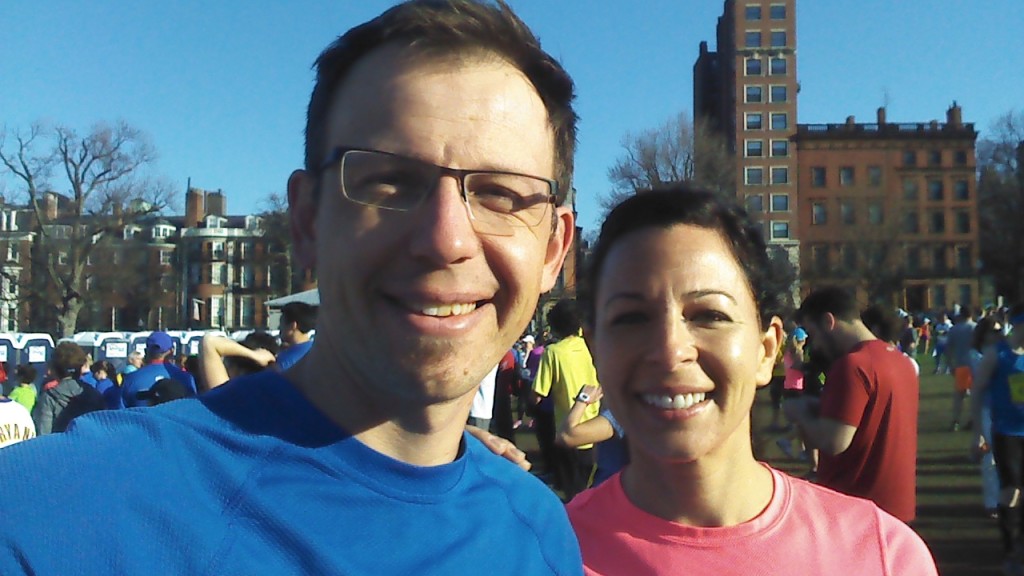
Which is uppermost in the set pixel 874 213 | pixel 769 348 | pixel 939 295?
pixel 874 213

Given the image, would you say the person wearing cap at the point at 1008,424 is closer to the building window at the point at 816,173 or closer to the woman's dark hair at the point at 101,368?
the woman's dark hair at the point at 101,368

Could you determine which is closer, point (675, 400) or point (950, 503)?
point (675, 400)

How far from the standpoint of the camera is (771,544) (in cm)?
177

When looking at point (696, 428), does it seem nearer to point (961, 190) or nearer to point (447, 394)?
point (447, 394)

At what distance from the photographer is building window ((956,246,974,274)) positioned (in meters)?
69.8

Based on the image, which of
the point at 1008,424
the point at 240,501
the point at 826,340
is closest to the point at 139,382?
the point at 826,340

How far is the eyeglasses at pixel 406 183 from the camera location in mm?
1319

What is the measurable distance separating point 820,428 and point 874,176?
76.3 meters

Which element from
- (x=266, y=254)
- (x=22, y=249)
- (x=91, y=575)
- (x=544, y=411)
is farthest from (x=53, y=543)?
(x=266, y=254)

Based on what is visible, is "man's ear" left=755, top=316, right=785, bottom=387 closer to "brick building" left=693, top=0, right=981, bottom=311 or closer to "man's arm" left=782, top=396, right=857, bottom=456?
"man's arm" left=782, top=396, right=857, bottom=456

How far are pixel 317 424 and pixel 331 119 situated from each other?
21.0 inches

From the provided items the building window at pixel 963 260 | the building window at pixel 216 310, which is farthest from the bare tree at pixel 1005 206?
the building window at pixel 216 310

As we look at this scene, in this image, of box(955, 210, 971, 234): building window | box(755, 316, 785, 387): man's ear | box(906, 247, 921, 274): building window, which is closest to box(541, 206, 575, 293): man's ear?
box(755, 316, 785, 387): man's ear

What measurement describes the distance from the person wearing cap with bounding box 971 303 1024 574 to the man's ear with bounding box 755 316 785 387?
533cm
